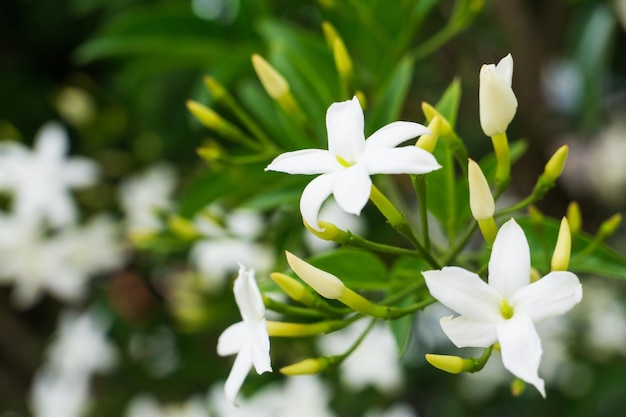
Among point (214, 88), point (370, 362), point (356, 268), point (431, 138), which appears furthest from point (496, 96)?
point (370, 362)

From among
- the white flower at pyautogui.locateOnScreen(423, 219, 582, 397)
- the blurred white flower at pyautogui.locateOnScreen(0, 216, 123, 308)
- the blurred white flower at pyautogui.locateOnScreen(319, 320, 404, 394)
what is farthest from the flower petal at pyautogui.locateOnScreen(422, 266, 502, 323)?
the blurred white flower at pyautogui.locateOnScreen(0, 216, 123, 308)

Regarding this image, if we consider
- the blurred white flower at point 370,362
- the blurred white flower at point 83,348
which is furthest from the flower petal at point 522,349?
the blurred white flower at point 83,348

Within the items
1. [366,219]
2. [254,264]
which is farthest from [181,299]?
[366,219]

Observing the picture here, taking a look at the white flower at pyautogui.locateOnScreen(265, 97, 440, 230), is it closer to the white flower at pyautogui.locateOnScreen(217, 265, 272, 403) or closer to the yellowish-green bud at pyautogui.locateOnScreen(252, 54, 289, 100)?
the white flower at pyautogui.locateOnScreen(217, 265, 272, 403)

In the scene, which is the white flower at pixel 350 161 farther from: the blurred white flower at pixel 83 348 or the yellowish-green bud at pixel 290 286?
the blurred white flower at pixel 83 348

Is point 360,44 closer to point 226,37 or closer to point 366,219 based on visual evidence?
point 226,37

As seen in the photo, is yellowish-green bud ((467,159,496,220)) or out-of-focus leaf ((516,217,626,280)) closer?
yellowish-green bud ((467,159,496,220))
